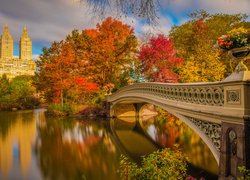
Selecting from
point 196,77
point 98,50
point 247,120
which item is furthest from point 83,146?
point 98,50

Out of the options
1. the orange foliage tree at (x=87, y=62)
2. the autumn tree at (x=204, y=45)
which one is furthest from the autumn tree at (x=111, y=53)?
the autumn tree at (x=204, y=45)

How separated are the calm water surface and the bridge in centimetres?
191

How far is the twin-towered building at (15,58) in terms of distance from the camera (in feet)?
278

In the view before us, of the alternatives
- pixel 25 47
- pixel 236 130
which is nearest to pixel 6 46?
pixel 25 47

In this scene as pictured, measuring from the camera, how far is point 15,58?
306 feet

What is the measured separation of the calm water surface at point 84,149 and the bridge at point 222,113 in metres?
1.91

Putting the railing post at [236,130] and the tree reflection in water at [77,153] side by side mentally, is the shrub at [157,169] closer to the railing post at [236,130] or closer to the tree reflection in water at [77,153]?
the railing post at [236,130]

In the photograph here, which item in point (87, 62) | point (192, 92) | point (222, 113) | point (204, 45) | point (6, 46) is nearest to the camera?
point (222, 113)

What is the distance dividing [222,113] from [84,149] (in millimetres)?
7543

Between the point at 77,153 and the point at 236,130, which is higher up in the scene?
the point at 236,130

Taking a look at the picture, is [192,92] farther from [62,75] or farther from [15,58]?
[15,58]

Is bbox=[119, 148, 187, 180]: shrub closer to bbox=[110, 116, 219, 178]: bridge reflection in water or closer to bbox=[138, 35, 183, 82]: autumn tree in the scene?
bbox=[110, 116, 219, 178]: bridge reflection in water

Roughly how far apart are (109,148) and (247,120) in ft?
26.1

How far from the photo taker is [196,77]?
604 inches
